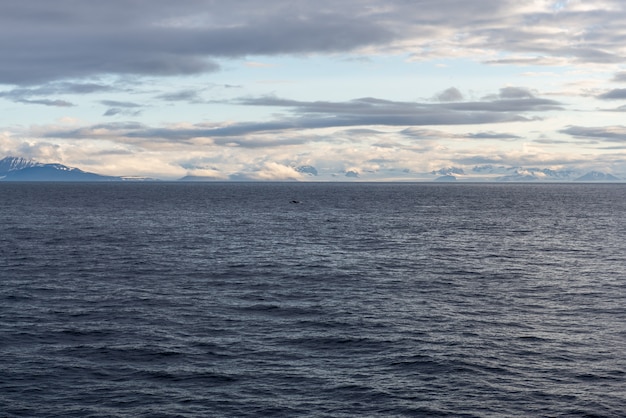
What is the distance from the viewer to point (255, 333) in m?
49.5

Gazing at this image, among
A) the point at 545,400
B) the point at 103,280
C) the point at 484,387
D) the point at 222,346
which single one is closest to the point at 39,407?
the point at 222,346

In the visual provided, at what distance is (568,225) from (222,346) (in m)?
116

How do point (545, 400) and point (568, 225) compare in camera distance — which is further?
point (568, 225)

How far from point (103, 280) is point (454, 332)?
3831cm

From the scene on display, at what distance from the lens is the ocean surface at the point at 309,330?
1452 inches

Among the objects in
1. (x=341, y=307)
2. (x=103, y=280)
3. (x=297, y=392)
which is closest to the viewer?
(x=297, y=392)

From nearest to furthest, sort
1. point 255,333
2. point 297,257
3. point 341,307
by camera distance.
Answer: point 255,333, point 341,307, point 297,257

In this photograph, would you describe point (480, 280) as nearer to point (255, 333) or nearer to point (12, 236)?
point (255, 333)

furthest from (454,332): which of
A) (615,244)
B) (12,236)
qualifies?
(12,236)

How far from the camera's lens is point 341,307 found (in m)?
58.3

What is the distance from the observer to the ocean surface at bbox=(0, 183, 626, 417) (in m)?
36.9

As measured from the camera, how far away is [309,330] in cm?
5038

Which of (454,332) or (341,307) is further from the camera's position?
(341,307)

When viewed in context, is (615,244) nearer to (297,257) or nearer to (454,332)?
(297,257)
